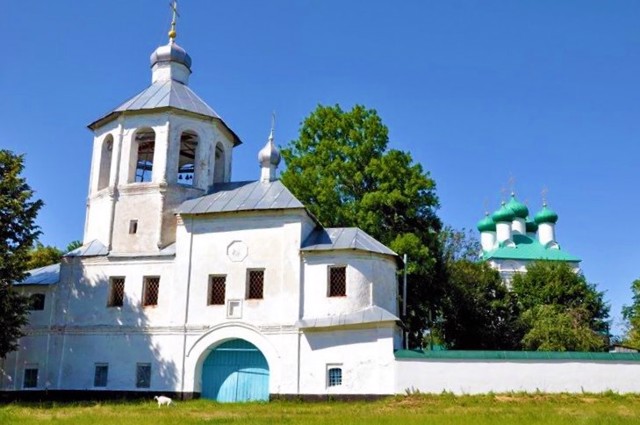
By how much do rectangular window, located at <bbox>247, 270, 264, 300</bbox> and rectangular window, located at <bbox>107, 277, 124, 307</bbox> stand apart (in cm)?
420

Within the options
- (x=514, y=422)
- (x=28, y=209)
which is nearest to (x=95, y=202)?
(x=28, y=209)

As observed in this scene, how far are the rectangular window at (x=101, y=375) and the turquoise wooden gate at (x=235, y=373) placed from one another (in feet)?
10.0

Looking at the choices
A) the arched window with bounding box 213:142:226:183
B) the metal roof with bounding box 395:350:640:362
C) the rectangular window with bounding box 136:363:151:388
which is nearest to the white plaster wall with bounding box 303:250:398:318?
the metal roof with bounding box 395:350:640:362

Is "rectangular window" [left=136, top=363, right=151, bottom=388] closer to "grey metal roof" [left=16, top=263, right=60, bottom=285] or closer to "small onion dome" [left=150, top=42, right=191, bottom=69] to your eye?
"grey metal roof" [left=16, top=263, right=60, bottom=285]

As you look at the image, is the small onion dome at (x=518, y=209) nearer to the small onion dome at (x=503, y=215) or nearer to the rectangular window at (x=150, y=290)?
the small onion dome at (x=503, y=215)

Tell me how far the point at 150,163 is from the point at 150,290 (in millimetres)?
5250

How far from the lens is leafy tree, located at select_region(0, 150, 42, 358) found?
19.4m

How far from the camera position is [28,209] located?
2031 centimetres

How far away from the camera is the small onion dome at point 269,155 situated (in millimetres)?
22422

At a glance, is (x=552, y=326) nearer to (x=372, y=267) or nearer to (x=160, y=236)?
(x=372, y=267)

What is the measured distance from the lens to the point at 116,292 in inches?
835

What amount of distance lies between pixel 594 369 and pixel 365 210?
36.1ft

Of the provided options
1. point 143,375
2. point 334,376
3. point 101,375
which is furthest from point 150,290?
point 334,376

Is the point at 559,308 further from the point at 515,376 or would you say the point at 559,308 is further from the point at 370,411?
the point at 370,411
